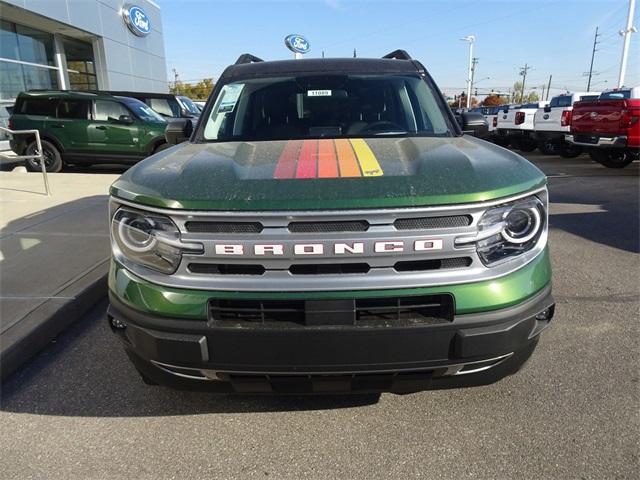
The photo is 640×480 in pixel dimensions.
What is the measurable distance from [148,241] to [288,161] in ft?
2.34

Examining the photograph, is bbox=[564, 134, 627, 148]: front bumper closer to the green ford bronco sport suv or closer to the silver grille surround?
the green ford bronco sport suv

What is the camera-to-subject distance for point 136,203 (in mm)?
1921

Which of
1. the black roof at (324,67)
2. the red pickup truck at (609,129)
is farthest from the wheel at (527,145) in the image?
the black roof at (324,67)

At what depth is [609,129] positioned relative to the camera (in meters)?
10.4

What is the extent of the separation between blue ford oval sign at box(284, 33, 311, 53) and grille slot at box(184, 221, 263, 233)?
26.2 m

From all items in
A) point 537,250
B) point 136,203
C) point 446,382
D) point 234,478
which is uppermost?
point 136,203

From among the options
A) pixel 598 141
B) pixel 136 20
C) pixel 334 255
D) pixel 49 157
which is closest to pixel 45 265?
pixel 334 255

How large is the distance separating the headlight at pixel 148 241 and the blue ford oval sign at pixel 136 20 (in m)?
22.7

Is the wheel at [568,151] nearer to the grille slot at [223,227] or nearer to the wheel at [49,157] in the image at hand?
the wheel at [49,157]

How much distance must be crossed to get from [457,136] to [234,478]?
2288 mm

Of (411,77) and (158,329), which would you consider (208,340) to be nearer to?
(158,329)

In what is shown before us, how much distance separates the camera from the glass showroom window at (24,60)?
15.8m

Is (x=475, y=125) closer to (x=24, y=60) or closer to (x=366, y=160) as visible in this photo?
(x=366, y=160)

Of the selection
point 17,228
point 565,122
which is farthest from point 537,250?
point 565,122
